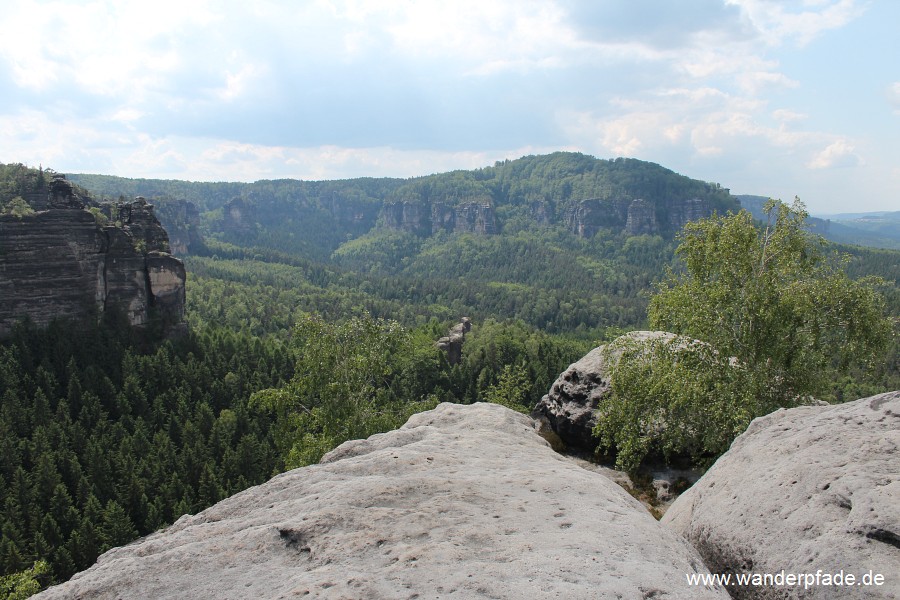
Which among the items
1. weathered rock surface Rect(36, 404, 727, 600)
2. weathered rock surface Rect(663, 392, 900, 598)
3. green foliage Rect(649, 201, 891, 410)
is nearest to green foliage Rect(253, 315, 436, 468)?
green foliage Rect(649, 201, 891, 410)

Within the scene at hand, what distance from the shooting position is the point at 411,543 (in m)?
7.57

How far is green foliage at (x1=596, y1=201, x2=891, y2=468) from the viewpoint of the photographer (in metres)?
17.0

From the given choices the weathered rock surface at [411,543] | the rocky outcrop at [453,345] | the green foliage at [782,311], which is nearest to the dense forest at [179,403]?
the rocky outcrop at [453,345]

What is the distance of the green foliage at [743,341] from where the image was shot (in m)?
17.0

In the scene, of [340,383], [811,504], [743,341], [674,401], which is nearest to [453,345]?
[340,383]

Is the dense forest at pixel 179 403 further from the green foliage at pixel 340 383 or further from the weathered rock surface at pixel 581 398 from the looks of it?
the weathered rock surface at pixel 581 398

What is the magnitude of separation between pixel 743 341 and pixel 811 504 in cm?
1086

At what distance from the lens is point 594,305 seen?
184500mm

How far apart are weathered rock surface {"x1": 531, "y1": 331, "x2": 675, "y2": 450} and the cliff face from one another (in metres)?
65.6

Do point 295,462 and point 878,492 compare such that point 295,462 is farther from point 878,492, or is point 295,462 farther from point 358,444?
point 878,492

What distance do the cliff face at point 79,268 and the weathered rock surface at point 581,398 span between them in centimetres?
6555

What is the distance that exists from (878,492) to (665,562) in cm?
302

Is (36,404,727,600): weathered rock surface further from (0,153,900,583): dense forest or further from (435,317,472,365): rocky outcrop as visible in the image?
(435,317,472,365): rocky outcrop

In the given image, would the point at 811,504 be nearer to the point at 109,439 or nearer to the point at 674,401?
the point at 674,401
